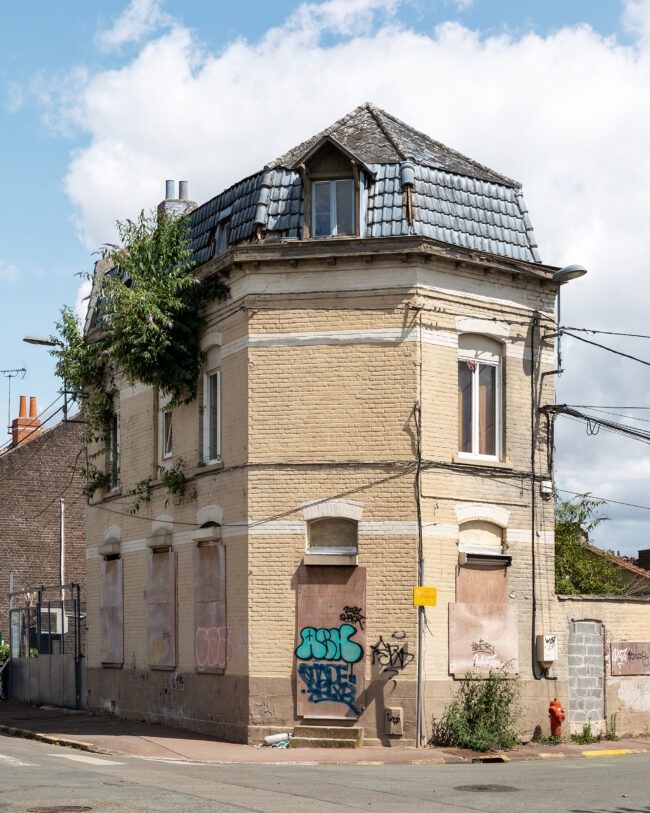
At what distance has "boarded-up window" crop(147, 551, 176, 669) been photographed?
2262 cm

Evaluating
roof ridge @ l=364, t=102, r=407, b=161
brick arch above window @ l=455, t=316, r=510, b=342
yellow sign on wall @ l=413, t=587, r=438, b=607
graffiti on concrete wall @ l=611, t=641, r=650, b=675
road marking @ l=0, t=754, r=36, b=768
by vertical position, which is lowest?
road marking @ l=0, t=754, r=36, b=768

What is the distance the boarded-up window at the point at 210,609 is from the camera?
68.0 ft

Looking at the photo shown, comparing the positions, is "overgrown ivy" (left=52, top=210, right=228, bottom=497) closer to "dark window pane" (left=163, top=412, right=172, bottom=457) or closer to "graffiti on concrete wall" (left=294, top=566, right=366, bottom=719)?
"dark window pane" (left=163, top=412, right=172, bottom=457)

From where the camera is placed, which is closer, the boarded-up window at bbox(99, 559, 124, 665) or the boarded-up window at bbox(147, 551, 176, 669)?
the boarded-up window at bbox(147, 551, 176, 669)

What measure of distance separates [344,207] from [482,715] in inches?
369

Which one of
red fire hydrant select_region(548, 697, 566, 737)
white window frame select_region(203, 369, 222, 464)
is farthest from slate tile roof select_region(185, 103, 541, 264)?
red fire hydrant select_region(548, 697, 566, 737)

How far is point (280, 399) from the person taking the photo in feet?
66.5

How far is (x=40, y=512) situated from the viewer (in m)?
38.3

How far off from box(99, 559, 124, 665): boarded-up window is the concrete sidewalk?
1.74 m

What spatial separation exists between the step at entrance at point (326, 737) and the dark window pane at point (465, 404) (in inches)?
214

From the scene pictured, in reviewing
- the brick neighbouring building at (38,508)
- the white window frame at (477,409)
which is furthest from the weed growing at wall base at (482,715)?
the brick neighbouring building at (38,508)

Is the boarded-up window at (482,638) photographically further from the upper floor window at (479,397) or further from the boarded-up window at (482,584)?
the upper floor window at (479,397)

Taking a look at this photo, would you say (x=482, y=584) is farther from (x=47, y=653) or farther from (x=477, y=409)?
(x=47, y=653)

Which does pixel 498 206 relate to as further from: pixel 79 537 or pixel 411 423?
pixel 79 537
